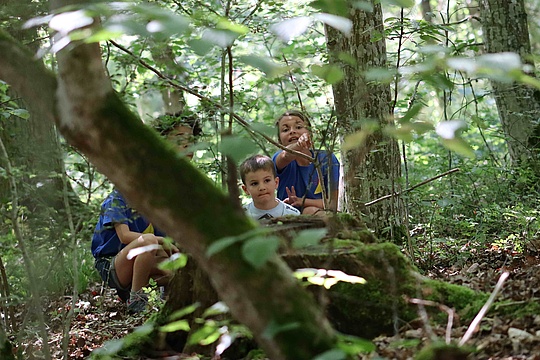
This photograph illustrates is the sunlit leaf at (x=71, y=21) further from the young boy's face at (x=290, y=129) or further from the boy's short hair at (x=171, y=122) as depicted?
the young boy's face at (x=290, y=129)

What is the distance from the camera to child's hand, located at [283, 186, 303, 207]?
5.35 meters

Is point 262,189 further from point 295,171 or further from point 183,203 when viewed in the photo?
point 183,203

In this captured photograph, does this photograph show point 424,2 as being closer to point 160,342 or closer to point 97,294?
point 97,294

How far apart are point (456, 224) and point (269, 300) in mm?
3401

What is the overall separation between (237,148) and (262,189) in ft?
10.5

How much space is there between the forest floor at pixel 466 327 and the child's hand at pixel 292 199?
52.0 inches

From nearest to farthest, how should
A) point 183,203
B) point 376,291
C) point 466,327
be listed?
point 183,203 → point 466,327 → point 376,291

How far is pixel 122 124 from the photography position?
2082 mm

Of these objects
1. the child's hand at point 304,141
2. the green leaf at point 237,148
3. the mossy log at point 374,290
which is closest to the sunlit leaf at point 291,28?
the green leaf at point 237,148

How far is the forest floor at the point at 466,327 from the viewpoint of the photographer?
2434 millimetres

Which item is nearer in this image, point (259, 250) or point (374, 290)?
point (259, 250)

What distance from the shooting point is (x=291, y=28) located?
1770mm

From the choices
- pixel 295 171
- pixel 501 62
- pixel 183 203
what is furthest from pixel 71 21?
pixel 295 171

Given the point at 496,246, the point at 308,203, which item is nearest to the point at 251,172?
the point at 308,203
